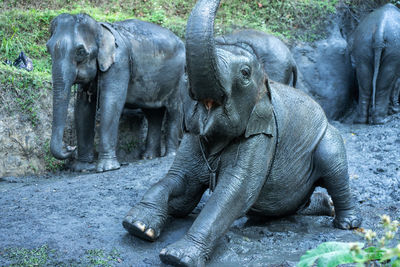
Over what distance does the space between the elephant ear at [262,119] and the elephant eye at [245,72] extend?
28 cm

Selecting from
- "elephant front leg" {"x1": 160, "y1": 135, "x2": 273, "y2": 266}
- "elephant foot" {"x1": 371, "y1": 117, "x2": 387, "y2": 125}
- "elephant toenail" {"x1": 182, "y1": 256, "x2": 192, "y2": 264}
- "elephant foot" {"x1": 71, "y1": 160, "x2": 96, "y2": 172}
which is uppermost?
"elephant front leg" {"x1": 160, "y1": 135, "x2": 273, "y2": 266}

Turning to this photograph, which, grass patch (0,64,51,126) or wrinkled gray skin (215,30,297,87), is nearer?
grass patch (0,64,51,126)

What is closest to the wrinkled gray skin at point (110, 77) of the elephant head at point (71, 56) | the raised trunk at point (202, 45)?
the elephant head at point (71, 56)

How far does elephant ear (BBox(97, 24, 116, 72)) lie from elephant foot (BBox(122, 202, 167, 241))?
11.6 ft

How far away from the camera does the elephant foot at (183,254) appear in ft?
10.7

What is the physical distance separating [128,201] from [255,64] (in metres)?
2.03

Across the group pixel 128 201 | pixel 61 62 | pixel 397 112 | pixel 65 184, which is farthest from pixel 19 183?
pixel 397 112

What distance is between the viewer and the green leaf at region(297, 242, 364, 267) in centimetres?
205

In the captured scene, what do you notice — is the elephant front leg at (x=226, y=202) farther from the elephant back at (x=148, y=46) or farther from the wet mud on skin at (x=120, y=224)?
the elephant back at (x=148, y=46)

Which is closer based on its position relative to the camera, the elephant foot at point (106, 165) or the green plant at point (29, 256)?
the green plant at point (29, 256)

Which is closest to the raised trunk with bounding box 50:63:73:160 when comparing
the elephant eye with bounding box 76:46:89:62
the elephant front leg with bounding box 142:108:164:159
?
the elephant eye with bounding box 76:46:89:62

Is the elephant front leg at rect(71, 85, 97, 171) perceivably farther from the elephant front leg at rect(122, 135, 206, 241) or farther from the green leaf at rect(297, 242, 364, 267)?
the green leaf at rect(297, 242, 364, 267)

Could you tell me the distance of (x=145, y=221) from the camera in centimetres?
364

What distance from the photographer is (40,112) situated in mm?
7320
